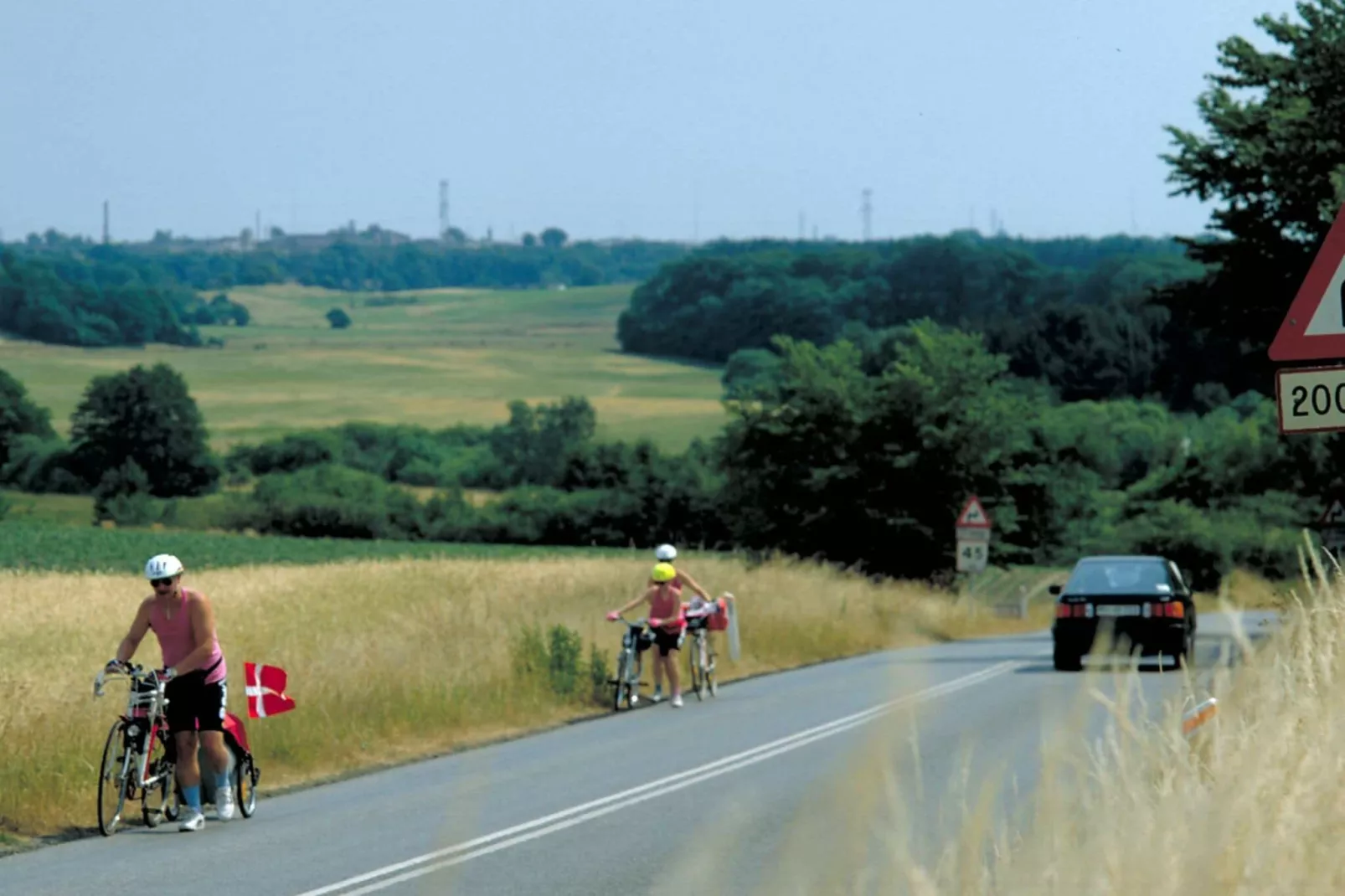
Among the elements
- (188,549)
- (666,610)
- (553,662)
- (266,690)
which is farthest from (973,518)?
(266,690)

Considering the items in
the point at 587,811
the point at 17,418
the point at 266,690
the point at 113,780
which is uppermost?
the point at 266,690

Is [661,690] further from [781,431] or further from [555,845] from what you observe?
[781,431]

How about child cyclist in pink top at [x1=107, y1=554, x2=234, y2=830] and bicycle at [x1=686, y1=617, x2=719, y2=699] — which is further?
bicycle at [x1=686, y1=617, x2=719, y2=699]

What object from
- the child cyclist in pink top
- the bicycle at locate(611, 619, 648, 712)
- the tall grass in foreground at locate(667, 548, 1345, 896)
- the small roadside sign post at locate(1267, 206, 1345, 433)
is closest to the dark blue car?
the bicycle at locate(611, 619, 648, 712)

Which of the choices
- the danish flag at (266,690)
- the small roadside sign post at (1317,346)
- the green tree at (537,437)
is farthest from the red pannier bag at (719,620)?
the green tree at (537,437)

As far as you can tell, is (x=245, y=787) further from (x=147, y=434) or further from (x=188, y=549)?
(x=147, y=434)

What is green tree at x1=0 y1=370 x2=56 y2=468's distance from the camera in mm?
125438

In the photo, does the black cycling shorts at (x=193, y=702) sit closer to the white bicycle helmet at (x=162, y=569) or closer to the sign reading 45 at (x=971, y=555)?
the white bicycle helmet at (x=162, y=569)

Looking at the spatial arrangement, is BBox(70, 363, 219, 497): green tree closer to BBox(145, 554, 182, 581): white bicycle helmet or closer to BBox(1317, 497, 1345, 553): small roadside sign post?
BBox(1317, 497, 1345, 553): small roadside sign post

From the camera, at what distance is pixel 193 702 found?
48.0 feet

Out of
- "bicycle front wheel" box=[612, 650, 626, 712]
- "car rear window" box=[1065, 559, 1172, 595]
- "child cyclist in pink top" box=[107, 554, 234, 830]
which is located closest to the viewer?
"child cyclist in pink top" box=[107, 554, 234, 830]

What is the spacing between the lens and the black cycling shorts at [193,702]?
47.9ft

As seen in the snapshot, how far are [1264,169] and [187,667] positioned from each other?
20500 mm

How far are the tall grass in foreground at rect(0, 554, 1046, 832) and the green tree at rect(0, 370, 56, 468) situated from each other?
7882cm
